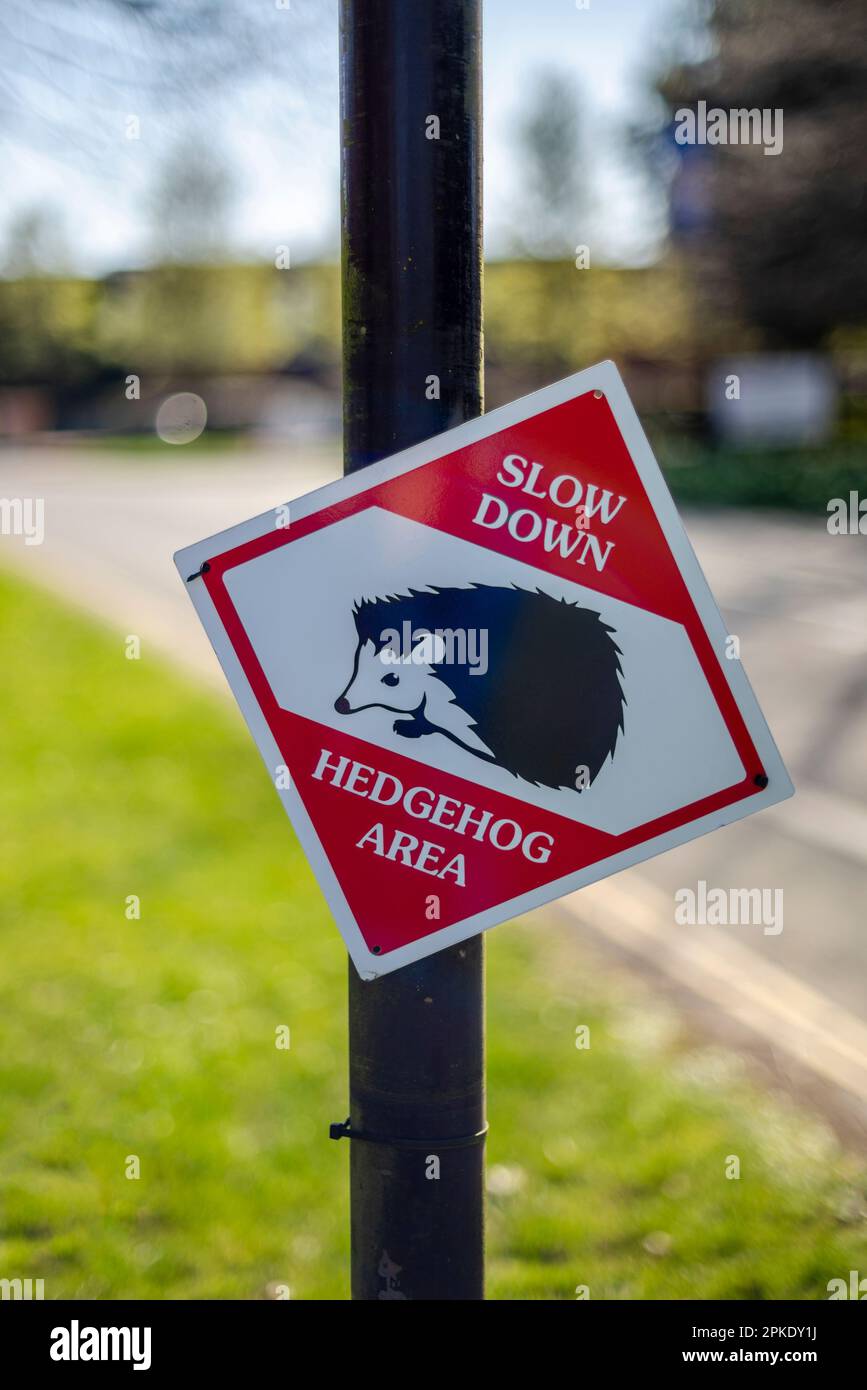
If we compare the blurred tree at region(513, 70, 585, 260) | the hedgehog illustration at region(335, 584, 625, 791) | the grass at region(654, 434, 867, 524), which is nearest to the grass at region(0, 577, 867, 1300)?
the hedgehog illustration at region(335, 584, 625, 791)

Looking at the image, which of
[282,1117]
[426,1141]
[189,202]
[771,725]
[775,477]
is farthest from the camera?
[775,477]

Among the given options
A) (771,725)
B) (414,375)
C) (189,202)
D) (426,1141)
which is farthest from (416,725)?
(189,202)

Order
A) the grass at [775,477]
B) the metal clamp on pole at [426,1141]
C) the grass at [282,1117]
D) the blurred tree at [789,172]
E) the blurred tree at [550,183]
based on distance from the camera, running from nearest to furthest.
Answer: the metal clamp on pole at [426,1141] → the grass at [282,1117] → the blurred tree at [789,172] → the grass at [775,477] → the blurred tree at [550,183]

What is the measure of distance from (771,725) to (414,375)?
330 inches

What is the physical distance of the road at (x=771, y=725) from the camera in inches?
208

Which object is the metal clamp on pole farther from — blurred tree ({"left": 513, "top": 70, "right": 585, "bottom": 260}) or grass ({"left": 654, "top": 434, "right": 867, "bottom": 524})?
blurred tree ({"left": 513, "top": 70, "right": 585, "bottom": 260})

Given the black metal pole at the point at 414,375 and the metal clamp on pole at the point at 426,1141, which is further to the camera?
the metal clamp on pole at the point at 426,1141

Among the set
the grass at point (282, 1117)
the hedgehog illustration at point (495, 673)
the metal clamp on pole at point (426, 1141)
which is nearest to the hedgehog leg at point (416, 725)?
the hedgehog illustration at point (495, 673)

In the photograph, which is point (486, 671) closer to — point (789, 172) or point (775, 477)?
point (789, 172)

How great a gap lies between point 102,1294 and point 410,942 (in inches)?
70.1

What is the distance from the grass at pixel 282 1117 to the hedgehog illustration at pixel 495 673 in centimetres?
185

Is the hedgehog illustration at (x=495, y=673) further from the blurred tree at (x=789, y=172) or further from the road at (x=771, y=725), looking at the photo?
the blurred tree at (x=789, y=172)

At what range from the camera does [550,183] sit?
45.5 m

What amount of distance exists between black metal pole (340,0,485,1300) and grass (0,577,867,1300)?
4.27 ft
